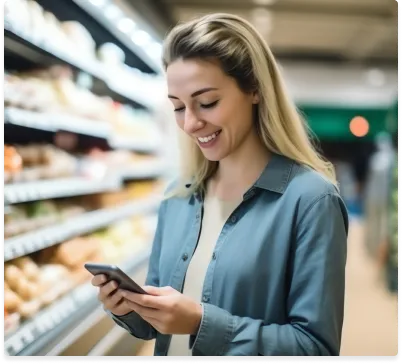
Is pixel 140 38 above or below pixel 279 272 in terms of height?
above

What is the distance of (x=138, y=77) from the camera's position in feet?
15.4

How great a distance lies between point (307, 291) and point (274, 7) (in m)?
5.11

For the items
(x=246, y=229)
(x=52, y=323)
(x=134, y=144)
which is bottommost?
(x=52, y=323)

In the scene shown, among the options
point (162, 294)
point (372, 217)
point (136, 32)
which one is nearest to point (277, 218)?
point (162, 294)

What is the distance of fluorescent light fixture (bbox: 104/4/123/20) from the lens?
3.15 m

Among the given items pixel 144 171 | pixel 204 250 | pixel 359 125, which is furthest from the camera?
pixel 359 125

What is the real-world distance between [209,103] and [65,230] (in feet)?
5.31

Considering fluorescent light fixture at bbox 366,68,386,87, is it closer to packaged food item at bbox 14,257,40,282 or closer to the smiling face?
packaged food item at bbox 14,257,40,282

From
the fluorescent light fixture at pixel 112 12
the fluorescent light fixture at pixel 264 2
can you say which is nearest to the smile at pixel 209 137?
A: the fluorescent light fixture at pixel 112 12

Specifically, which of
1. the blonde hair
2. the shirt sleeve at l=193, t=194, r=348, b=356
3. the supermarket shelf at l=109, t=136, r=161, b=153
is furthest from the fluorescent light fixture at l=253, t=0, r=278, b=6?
the shirt sleeve at l=193, t=194, r=348, b=356

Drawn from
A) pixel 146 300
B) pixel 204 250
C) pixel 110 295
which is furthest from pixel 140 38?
pixel 146 300

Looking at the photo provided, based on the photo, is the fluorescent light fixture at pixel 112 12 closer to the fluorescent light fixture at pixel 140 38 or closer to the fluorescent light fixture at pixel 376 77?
the fluorescent light fixture at pixel 140 38

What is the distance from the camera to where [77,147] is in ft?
12.0

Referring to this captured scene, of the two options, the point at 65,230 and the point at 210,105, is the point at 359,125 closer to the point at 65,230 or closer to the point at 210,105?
the point at 65,230
